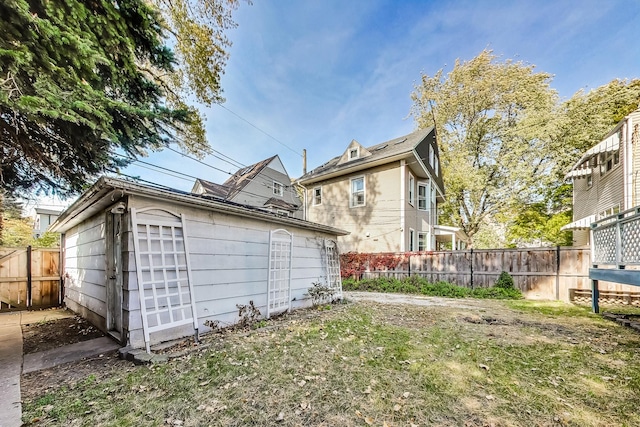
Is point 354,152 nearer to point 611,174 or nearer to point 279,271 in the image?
point 279,271

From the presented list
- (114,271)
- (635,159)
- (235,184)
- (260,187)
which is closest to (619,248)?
(635,159)

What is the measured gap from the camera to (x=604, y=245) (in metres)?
5.81

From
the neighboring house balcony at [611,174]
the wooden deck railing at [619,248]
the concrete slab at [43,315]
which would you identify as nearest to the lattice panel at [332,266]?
the wooden deck railing at [619,248]

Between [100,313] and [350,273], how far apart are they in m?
9.12

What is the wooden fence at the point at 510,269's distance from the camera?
7.97 m

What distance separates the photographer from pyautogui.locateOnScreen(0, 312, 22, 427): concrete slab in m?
2.27

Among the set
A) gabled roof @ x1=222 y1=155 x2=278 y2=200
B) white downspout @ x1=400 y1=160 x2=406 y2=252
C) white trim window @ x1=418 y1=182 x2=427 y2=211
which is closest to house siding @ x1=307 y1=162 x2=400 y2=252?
white downspout @ x1=400 y1=160 x2=406 y2=252

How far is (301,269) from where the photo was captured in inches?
271

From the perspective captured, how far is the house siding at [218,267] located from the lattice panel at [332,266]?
2490 mm

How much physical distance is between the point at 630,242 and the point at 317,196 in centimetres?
1219

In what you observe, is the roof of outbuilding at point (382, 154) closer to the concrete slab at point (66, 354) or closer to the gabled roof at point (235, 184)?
the gabled roof at point (235, 184)

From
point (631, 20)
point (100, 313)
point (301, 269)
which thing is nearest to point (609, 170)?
point (631, 20)

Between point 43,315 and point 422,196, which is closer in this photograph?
point 43,315

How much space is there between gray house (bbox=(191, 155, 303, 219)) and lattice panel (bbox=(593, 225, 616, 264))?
1342cm
